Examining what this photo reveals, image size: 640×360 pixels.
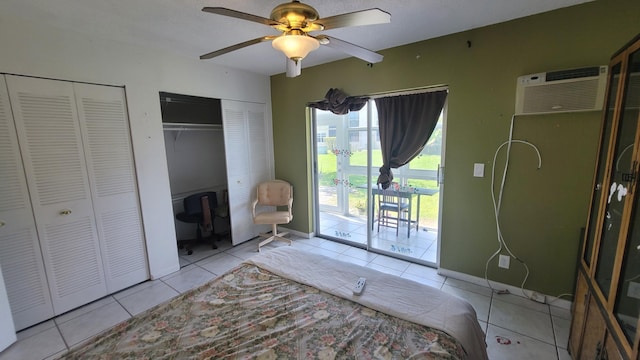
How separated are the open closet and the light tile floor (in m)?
0.85

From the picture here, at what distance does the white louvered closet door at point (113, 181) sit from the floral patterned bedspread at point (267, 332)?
1.60m

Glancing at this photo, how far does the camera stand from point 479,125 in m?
2.52

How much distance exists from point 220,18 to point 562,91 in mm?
2785

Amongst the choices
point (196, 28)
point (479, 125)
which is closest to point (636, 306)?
point (479, 125)

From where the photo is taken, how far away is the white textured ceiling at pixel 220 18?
190 centimetres

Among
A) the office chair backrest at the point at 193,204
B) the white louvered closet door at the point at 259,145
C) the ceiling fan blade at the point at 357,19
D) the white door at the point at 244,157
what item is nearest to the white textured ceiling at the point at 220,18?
the ceiling fan blade at the point at 357,19

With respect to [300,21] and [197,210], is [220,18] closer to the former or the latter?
[300,21]

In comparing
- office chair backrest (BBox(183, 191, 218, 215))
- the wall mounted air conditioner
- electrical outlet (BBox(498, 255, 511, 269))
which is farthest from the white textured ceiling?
electrical outlet (BBox(498, 255, 511, 269))

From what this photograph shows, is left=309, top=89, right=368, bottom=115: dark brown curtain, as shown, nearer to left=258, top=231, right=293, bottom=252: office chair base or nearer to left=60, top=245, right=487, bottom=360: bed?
left=258, top=231, right=293, bottom=252: office chair base

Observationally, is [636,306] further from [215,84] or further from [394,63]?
[215,84]

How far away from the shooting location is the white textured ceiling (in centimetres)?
190

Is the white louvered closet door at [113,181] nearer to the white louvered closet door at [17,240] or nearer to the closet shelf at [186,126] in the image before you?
the white louvered closet door at [17,240]

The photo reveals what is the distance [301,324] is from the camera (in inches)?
53.9

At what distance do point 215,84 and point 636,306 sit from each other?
3954 mm
